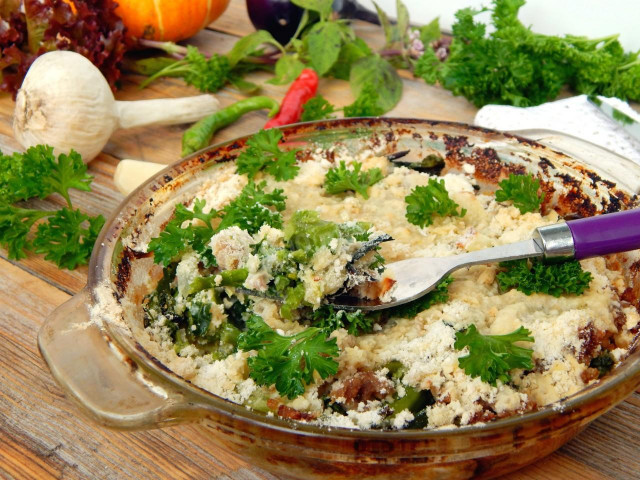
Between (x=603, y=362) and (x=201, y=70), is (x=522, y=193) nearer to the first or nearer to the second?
(x=603, y=362)

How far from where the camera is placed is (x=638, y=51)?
2.65m

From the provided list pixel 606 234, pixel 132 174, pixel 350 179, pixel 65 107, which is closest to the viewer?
pixel 606 234

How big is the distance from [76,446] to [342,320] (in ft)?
1.85

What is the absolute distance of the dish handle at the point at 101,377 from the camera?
0.97 m

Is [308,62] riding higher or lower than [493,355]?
lower

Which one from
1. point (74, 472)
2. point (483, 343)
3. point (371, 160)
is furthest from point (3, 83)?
point (483, 343)

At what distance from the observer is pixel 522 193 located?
1512mm

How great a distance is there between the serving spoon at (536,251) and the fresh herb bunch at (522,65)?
49.7 inches

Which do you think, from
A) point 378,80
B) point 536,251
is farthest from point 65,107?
point 536,251

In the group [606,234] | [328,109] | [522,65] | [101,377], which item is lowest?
[328,109]

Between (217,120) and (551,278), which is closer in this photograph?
(551,278)

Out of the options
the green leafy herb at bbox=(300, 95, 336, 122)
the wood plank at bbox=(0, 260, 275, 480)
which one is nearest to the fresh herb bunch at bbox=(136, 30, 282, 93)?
the green leafy herb at bbox=(300, 95, 336, 122)

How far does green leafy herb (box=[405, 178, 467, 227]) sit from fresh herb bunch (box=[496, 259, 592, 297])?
0.24 metres

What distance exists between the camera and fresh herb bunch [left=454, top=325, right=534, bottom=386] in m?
1.10
